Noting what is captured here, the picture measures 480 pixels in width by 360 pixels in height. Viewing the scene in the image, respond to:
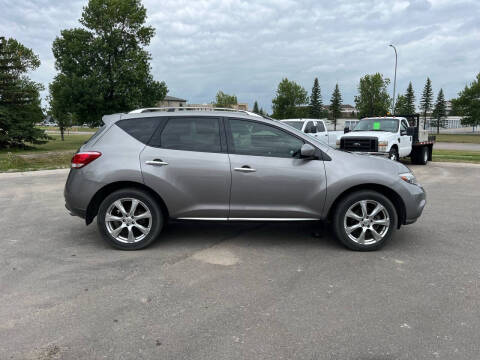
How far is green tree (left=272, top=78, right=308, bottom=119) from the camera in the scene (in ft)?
258

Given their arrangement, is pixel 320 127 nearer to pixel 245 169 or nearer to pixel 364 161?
pixel 364 161

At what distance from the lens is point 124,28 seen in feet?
117

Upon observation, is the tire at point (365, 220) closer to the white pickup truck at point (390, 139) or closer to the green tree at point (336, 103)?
the white pickup truck at point (390, 139)

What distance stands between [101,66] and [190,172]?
3245 centimetres

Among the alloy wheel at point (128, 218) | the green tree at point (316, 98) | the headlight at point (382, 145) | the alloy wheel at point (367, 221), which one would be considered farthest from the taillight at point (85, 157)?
the green tree at point (316, 98)

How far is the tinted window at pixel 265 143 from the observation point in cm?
477

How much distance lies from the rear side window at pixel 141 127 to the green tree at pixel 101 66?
2911cm

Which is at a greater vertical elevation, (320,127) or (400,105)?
(400,105)

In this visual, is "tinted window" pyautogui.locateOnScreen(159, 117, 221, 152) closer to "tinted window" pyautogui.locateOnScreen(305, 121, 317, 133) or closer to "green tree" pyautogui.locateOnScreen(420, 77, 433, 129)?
"tinted window" pyautogui.locateOnScreen(305, 121, 317, 133)

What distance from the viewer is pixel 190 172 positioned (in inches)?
185

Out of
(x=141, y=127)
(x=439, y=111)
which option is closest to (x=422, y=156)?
(x=141, y=127)

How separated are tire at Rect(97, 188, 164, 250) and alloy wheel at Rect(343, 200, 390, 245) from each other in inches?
90.4

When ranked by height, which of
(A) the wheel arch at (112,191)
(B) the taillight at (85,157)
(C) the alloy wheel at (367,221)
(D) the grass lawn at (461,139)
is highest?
(B) the taillight at (85,157)

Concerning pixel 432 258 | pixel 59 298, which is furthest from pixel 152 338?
pixel 432 258
